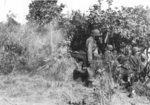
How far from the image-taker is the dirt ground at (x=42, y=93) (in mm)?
6980

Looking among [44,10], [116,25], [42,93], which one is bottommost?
[42,93]

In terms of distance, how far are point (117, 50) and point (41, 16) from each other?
4.08 meters

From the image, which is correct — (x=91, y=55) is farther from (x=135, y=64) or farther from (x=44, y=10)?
(x=44, y=10)

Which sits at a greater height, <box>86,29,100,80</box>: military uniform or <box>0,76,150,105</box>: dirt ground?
<box>86,29,100,80</box>: military uniform

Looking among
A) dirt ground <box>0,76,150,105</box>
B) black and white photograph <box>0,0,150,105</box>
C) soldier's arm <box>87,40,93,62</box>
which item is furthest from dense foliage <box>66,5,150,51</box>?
dirt ground <box>0,76,150,105</box>

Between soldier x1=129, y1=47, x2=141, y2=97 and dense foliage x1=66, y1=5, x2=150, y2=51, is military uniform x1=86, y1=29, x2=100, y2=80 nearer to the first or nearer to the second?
soldier x1=129, y1=47, x2=141, y2=97

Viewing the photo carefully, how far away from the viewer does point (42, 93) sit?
294 inches

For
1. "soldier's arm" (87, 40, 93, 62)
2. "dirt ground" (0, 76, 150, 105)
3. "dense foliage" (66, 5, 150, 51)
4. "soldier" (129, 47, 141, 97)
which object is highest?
"dense foliage" (66, 5, 150, 51)

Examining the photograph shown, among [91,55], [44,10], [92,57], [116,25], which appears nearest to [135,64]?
[92,57]

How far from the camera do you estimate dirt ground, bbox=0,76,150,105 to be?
6.98 m

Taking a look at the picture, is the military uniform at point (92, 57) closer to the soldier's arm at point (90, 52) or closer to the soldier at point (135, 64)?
the soldier's arm at point (90, 52)

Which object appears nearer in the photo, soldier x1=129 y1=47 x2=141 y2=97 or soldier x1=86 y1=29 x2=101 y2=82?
soldier x1=86 y1=29 x2=101 y2=82

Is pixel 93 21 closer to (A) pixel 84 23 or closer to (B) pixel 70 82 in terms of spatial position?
(A) pixel 84 23

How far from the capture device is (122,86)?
31.4ft
